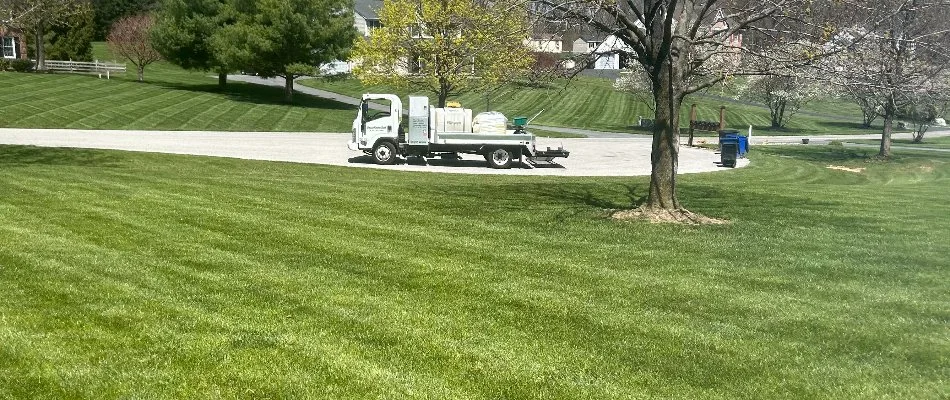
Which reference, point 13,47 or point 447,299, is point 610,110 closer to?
point 13,47

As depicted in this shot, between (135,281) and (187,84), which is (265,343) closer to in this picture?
(135,281)

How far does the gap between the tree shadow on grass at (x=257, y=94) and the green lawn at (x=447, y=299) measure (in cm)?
3747

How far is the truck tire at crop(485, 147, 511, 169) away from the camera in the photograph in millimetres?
28141

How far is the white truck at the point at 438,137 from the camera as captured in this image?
2770cm

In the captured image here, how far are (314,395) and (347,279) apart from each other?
3599 mm

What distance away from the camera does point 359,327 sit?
26.4 feet

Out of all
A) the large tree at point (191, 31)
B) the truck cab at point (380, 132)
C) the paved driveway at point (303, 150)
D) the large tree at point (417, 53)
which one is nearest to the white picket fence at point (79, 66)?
the large tree at point (191, 31)

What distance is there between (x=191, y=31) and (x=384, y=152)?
113ft

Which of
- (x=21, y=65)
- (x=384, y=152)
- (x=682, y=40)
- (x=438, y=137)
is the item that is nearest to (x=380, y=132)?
(x=384, y=152)

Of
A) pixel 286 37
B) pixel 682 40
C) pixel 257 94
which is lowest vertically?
pixel 682 40

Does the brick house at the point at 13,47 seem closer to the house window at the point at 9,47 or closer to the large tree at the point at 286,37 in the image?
the house window at the point at 9,47

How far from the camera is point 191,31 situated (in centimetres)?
5750

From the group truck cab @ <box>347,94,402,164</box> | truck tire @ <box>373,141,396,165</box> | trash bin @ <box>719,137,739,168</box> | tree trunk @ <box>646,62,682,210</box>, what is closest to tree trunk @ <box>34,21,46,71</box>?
truck cab @ <box>347,94,402,164</box>

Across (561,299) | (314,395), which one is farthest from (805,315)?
(314,395)
